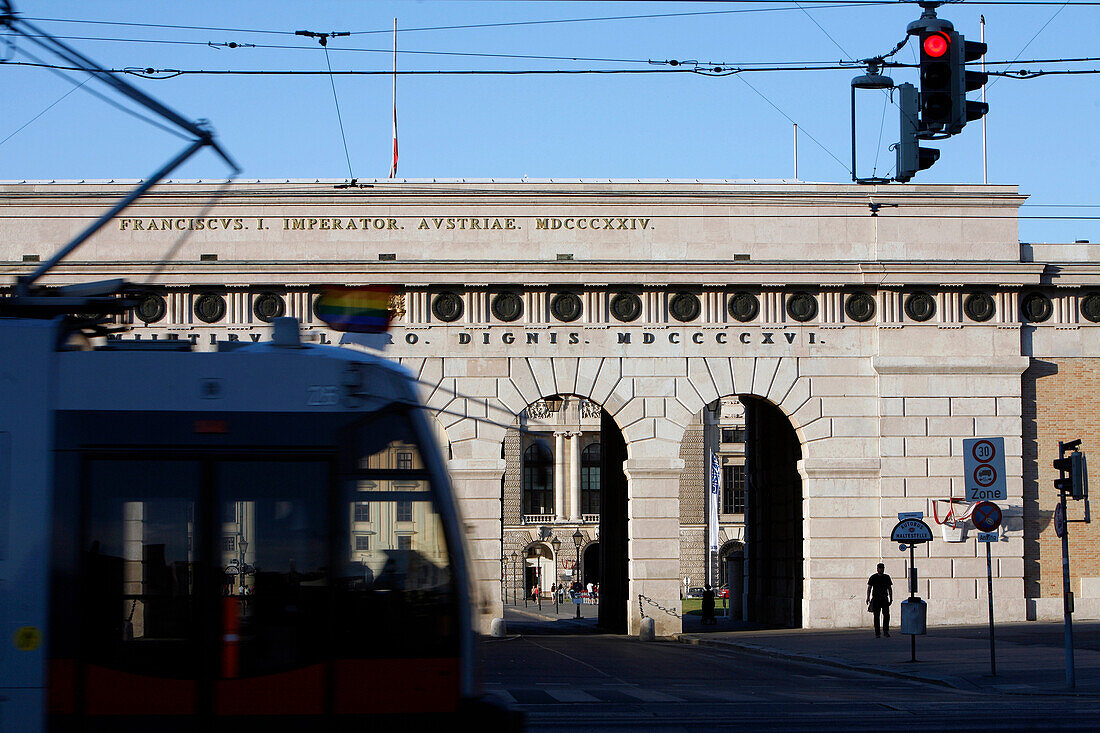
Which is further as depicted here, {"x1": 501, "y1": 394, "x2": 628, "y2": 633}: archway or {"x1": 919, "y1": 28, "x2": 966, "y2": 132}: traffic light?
{"x1": 501, "y1": 394, "x2": 628, "y2": 633}: archway

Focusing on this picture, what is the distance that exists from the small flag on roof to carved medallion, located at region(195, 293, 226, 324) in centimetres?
2337

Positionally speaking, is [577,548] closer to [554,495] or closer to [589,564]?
[589,564]

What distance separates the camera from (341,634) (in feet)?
34.1

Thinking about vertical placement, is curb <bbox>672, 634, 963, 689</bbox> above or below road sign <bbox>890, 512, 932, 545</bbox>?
below

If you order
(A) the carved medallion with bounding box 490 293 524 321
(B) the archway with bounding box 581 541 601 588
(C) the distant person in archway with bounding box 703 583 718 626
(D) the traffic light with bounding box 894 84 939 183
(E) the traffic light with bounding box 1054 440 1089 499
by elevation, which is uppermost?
(A) the carved medallion with bounding box 490 293 524 321

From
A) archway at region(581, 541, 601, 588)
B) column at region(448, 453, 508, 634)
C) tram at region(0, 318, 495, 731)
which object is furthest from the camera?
archway at region(581, 541, 601, 588)

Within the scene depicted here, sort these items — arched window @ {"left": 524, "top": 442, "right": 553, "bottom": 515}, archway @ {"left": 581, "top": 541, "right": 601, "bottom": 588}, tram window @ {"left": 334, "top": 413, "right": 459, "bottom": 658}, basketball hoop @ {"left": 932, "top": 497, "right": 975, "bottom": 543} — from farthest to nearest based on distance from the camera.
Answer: arched window @ {"left": 524, "top": 442, "right": 553, "bottom": 515} < archway @ {"left": 581, "top": 541, "right": 601, "bottom": 588} < basketball hoop @ {"left": 932, "top": 497, "right": 975, "bottom": 543} < tram window @ {"left": 334, "top": 413, "right": 459, "bottom": 658}

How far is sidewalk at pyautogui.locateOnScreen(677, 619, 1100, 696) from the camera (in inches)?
799

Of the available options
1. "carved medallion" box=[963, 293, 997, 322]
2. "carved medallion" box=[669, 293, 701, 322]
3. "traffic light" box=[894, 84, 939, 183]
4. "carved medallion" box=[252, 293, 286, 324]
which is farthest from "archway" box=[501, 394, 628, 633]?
"traffic light" box=[894, 84, 939, 183]

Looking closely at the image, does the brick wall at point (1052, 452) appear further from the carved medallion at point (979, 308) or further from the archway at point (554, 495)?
the archway at point (554, 495)

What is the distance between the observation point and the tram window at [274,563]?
1034cm

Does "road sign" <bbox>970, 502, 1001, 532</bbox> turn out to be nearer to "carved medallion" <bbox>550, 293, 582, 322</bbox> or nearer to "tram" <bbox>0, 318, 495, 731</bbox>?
"tram" <bbox>0, 318, 495, 731</bbox>

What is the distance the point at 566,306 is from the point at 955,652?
13105 millimetres

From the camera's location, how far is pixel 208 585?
10305mm
